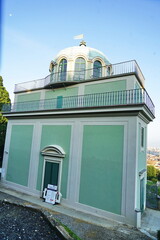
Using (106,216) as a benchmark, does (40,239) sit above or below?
above

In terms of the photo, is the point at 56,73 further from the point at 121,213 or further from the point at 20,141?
the point at 121,213

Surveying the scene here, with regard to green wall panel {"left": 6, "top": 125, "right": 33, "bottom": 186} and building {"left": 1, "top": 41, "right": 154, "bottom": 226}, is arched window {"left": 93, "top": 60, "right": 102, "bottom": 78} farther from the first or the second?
green wall panel {"left": 6, "top": 125, "right": 33, "bottom": 186}

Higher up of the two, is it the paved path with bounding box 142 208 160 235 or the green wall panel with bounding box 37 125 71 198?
the green wall panel with bounding box 37 125 71 198

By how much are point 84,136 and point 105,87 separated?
11.0ft

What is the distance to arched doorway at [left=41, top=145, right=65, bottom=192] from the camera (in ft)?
34.4

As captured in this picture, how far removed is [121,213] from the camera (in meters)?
8.08

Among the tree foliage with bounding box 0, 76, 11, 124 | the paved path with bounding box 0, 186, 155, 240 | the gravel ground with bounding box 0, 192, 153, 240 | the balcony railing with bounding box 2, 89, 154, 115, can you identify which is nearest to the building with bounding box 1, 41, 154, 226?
the balcony railing with bounding box 2, 89, 154, 115

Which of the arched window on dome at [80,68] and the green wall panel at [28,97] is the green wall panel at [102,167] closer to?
the arched window on dome at [80,68]

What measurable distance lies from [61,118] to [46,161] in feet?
10.1

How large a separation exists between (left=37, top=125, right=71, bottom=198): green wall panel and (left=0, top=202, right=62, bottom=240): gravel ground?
167 inches

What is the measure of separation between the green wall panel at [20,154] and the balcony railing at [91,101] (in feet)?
5.72

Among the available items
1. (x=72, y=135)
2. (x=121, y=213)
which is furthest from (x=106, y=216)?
(x=72, y=135)

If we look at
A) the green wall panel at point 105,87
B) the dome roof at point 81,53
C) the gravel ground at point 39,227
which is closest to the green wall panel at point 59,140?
the gravel ground at point 39,227

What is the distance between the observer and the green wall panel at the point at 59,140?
1024cm
